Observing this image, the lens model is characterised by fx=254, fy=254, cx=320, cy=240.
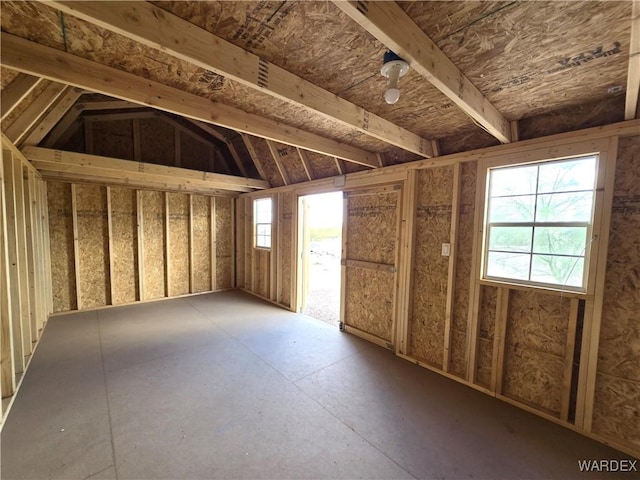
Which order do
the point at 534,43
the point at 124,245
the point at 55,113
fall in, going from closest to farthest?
1. the point at 534,43
2. the point at 55,113
3. the point at 124,245

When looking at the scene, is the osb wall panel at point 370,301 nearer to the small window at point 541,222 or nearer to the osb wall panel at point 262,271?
the small window at point 541,222

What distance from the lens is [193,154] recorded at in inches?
219

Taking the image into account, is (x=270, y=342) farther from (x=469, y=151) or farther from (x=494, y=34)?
(x=494, y=34)

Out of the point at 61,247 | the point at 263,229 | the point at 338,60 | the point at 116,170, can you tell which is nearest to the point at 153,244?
the point at 61,247

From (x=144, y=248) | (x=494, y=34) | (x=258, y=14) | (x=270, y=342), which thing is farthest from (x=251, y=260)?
(x=494, y=34)

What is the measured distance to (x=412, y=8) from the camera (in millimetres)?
1209

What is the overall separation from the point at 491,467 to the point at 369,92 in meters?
2.80

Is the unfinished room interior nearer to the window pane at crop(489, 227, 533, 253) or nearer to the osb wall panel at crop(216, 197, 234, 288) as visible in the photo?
the window pane at crop(489, 227, 533, 253)

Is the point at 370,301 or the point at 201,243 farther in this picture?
the point at 201,243

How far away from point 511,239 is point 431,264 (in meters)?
0.81

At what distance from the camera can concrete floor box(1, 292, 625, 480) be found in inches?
66.6

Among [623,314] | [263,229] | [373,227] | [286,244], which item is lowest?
[623,314]

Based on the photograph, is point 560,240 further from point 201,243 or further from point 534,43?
point 201,243

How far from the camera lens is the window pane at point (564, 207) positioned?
80.8 inches
